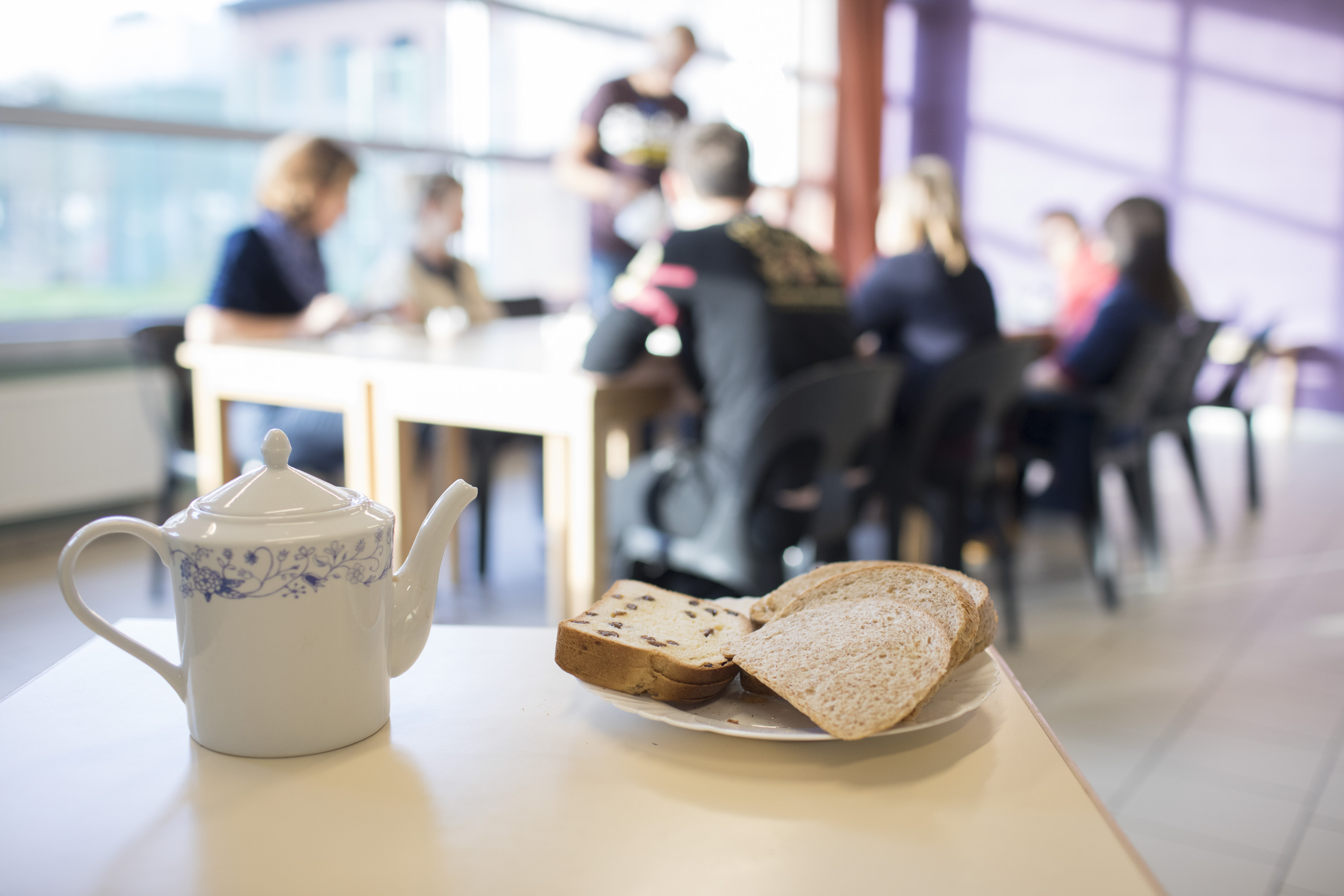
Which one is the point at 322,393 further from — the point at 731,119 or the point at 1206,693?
the point at 731,119

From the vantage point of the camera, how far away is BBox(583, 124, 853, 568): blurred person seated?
2041 mm

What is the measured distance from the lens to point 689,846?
1.77ft

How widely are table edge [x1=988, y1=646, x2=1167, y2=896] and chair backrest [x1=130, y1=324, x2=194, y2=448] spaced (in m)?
2.34

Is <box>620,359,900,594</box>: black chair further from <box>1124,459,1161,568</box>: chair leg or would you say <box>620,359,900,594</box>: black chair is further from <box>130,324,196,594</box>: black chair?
<box>1124,459,1161,568</box>: chair leg

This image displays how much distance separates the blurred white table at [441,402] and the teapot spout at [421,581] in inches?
50.7

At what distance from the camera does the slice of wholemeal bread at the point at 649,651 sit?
67 cm

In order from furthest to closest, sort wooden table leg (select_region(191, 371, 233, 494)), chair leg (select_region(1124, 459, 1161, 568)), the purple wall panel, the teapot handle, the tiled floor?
the purple wall panel < chair leg (select_region(1124, 459, 1161, 568)) < wooden table leg (select_region(191, 371, 233, 494)) < the tiled floor < the teapot handle

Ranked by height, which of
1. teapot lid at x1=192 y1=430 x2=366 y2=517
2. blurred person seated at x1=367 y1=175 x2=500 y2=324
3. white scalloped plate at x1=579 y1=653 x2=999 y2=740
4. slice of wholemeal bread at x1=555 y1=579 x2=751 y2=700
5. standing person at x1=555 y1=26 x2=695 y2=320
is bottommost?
white scalloped plate at x1=579 y1=653 x2=999 y2=740

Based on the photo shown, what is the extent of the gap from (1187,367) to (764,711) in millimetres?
3179

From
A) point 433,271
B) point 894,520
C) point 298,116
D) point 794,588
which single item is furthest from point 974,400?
point 298,116

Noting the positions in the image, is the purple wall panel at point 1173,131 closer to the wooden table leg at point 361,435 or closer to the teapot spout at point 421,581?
the wooden table leg at point 361,435

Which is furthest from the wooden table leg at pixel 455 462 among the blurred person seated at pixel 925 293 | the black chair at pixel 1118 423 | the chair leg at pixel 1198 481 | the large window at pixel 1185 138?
the large window at pixel 1185 138

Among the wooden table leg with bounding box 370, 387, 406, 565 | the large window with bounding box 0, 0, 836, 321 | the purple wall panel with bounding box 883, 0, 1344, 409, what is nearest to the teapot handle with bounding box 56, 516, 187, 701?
the wooden table leg with bounding box 370, 387, 406, 565

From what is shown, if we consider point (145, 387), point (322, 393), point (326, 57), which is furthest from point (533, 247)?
point (322, 393)
